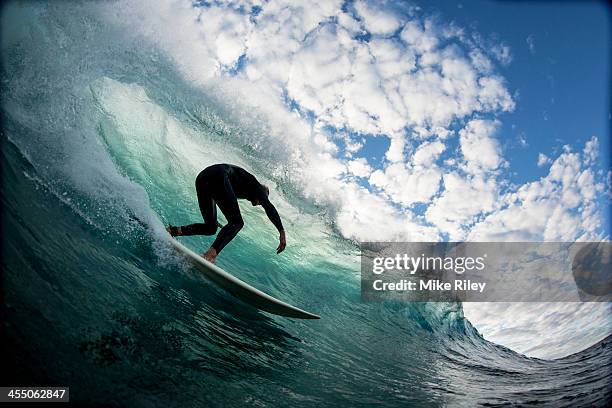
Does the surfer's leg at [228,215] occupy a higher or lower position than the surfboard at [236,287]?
higher

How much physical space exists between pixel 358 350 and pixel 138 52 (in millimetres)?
8531

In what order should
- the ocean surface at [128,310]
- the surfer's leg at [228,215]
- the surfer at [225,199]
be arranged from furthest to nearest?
the surfer at [225,199] < the surfer's leg at [228,215] < the ocean surface at [128,310]

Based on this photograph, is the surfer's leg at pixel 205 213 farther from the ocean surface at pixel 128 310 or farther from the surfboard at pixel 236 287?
the ocean surface at pixel 128 310

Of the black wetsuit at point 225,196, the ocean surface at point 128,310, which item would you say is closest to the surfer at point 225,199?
the black wetsuit at point 225,196

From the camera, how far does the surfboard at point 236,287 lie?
12.1ft

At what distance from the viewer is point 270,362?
13.2 feet

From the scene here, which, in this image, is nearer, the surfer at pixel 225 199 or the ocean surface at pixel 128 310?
the ocean surface at pixel 128 310

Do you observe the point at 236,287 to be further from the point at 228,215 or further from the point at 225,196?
the point at 225,196

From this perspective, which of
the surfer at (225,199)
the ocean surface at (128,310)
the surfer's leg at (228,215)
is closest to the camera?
the ocean surface at (128,310)

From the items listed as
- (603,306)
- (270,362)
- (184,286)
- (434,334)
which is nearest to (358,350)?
(270,362)

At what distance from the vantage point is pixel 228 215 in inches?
151

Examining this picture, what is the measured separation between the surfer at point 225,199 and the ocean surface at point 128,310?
0.60 metres

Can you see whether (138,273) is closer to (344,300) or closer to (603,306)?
(344,300)

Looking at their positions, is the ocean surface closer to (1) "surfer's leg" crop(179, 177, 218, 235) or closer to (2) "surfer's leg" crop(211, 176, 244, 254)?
(1) "surfer's leg" crop(179, 177, 218, 235)
